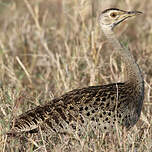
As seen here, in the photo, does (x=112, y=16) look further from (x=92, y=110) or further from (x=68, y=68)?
(x=68, y=68)

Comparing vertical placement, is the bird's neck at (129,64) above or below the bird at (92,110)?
above

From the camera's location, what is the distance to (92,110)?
3643 millimetres

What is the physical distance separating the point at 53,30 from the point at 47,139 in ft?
10.1

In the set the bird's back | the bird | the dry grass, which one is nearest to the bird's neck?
the bird

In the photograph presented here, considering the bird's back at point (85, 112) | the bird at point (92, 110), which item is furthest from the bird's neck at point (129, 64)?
the bird's back at point (85, 112)

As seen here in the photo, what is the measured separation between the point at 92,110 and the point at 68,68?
54.8 inches

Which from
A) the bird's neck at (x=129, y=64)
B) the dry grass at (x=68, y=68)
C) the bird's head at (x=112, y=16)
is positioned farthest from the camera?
the bird's head at (x=112, y=16)

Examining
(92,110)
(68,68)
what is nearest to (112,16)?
(92,110)

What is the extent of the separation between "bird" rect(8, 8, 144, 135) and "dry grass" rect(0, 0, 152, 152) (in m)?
0.10

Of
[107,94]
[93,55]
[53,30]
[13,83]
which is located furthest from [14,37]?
[107,94]

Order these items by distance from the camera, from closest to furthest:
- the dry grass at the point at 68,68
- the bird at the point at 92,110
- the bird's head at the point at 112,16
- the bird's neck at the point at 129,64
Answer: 1. the dry grass at the point at 68,68
2. the bird at the point at 92,110
3. the bird's neck at the point at 129,64
4. the bird's head at the point at 112,16

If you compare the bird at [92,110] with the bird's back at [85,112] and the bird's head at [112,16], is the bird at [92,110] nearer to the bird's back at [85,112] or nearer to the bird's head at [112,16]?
the bird's back at [85,112]

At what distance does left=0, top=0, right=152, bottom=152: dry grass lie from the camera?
341 cm

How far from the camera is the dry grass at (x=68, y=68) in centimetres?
341
